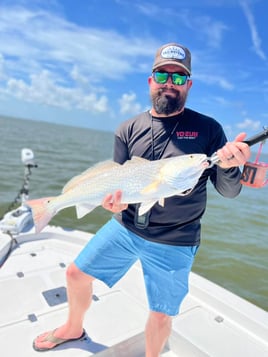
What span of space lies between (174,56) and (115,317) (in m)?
2.65

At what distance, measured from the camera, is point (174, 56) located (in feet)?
8.47

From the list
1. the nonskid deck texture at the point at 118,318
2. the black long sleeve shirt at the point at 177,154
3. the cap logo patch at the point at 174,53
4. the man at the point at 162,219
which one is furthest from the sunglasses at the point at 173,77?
the nonskid deck texture at the point at 118,318

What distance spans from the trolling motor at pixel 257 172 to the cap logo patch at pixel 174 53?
962 mm

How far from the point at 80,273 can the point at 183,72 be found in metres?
1.91

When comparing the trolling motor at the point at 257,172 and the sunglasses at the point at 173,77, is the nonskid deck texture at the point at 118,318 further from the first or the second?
the sunglasses at the point at 173,77

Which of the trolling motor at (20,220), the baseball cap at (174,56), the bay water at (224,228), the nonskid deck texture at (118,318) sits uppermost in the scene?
the baseball cap at (174,56)

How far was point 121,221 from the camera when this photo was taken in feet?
8.88

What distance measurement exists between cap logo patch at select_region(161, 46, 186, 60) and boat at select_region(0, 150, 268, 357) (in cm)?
255

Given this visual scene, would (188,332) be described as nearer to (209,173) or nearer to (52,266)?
(209,173)

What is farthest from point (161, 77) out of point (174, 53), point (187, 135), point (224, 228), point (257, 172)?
point (224, 228)

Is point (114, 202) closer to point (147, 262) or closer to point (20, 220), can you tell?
point (147, 262)

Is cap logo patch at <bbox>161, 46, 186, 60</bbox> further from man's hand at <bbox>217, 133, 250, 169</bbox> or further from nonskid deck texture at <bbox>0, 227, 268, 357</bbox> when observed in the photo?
nonskid deck texture at <bbox>0, 227, 268, 357</bbox>

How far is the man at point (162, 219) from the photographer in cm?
243

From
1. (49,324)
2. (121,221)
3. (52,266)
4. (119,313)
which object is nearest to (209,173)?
(121,221)
